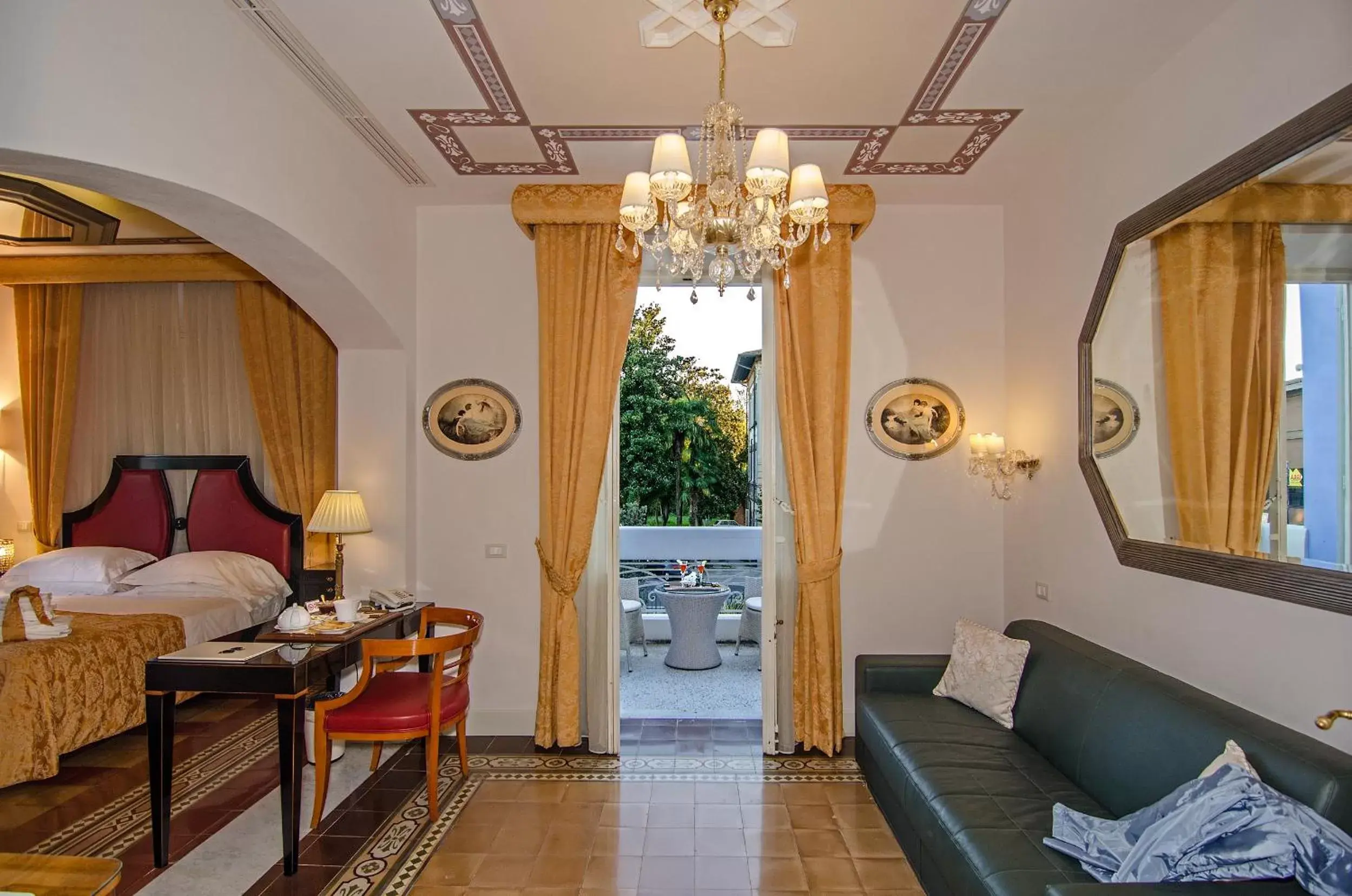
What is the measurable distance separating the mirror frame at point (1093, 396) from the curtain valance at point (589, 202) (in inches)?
54.6

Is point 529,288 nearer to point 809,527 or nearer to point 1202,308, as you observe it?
point 809,527

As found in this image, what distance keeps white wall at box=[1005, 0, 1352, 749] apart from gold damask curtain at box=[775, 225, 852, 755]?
100 cm

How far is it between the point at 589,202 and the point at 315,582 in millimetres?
3121

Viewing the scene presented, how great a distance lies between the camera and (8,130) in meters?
2.00

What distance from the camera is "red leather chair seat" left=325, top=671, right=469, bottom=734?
3373 mm

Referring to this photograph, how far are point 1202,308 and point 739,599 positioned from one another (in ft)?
17.5

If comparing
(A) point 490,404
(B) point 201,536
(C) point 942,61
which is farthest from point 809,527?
(B) point 201,536

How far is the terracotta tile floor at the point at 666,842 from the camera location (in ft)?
9.81

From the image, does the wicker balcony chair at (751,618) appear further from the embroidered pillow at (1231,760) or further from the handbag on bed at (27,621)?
the handbag on bed at (27,621)

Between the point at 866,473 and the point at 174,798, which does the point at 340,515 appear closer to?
the point at 174,798

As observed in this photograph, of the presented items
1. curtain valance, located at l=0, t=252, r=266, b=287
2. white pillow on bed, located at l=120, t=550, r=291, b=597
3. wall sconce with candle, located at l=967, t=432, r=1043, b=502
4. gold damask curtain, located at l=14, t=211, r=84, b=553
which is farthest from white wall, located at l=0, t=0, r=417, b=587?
wall sconce with candle, located at l=967, t=432, r=1043, b=502

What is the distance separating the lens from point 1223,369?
2543 millimetres

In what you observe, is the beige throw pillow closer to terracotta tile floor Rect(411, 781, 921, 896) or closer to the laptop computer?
terracotta tile floor Rect(411, 781, 921, 896)

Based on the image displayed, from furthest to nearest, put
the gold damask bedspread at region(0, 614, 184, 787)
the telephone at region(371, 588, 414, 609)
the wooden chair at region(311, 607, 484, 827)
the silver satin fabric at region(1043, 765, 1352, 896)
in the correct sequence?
the telephone at region(371, 588, 414, 609) < the gold damask bedspread at region(0, 614, 184, 787) < the wooden chair at region(311, 607, 484, 827) < the silver satin fabric at region(1043, 765, 1352, 896)
